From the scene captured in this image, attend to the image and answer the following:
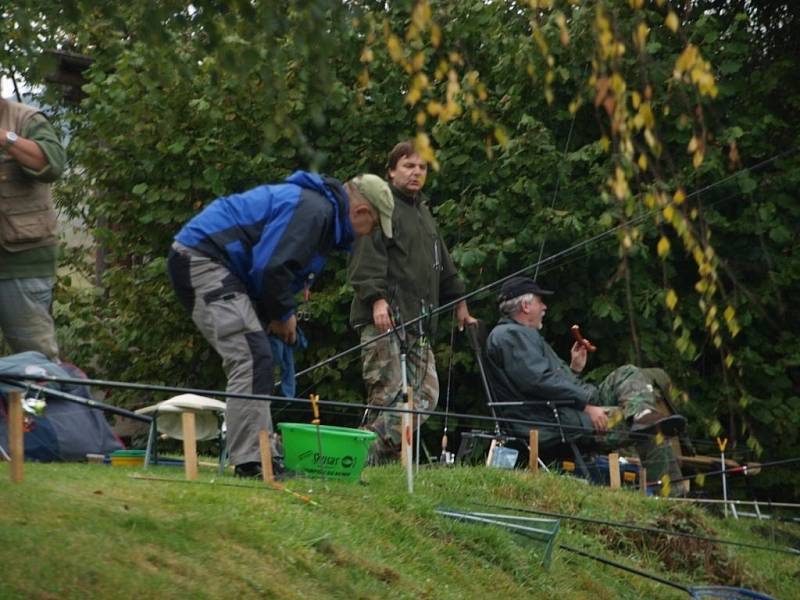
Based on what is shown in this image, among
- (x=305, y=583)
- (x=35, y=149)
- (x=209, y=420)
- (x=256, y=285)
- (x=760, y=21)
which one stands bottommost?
(x=305, y=583)

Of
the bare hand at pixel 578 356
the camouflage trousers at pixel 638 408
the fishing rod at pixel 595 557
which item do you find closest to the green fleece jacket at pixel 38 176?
the fishing rod at pixel 595 557

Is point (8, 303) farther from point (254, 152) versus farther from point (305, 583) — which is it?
point (254, 152)

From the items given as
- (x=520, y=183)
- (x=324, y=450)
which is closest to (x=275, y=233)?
(x=324, y=450)

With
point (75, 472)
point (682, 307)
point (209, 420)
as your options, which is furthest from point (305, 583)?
point (682, 307)

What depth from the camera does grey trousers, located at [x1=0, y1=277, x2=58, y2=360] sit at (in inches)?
308

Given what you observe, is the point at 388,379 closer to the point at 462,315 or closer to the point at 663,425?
the point at 462,315

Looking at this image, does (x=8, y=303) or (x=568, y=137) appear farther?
(x=568, y=137)

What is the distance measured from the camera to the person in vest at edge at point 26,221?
25.1 ft

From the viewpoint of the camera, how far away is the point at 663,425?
9.49m

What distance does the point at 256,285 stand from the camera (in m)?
7.29

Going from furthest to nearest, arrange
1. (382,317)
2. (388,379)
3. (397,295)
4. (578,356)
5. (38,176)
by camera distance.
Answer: (578,356) → (397,295) → (388,379) → (382,317) → (38,176)

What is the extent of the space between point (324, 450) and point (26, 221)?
1.75 m

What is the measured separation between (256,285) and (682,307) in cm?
482

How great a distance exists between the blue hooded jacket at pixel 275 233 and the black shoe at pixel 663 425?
278 cm
